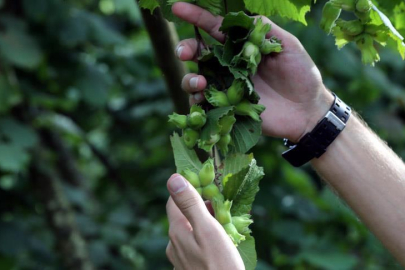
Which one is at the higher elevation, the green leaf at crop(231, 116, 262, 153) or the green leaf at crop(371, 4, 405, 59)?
the green leaf at crop(371, 4, 405, 59)

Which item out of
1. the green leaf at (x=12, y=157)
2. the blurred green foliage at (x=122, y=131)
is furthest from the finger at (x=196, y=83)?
the green leaf at (x=12, y=157)

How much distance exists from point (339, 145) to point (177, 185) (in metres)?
0.65

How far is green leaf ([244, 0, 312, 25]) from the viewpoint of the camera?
1.33m

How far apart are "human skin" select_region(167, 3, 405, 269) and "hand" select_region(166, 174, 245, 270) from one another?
482 mm

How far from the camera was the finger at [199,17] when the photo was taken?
1.35 meters

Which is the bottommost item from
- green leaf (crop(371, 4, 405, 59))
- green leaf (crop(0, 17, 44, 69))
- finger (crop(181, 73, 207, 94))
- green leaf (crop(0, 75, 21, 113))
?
green leaf (crop(0, 75, 21, 113))

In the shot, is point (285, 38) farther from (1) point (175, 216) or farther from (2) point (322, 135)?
(1) point (175, 216)

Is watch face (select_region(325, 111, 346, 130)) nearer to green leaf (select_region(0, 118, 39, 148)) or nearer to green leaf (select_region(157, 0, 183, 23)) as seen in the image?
green leaf (select_region(157, 0, 183, 23))

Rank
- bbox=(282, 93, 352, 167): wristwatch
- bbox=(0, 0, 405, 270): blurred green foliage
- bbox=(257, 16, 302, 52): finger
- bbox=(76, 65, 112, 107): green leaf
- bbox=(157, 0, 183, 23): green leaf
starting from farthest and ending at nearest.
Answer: bbox=(76, 65, 112, 107): green leaf < bbox=(0, 0, 405, 270): blurred green foliage < bbox=(282, 93, 352, 167): wristwatch < bbox=(257, 16, 302, 52): finger < bbox=(157, 0, 183, 23): green leaf

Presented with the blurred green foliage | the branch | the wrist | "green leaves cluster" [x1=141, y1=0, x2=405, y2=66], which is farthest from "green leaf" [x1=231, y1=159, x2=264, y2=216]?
the blurred green foliage

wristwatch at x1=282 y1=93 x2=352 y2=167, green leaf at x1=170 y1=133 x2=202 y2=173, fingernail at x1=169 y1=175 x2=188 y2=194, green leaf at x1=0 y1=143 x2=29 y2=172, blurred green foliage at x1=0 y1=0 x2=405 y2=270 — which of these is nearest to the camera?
fingernail at x1=169 y1=175 x2=188 y2=194

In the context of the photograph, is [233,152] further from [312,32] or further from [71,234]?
[71,234]

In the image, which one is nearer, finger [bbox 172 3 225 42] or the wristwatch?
finger [bbox 172 3 225 42]

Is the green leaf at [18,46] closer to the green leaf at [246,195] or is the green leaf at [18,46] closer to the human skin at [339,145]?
the human skin at [339,145]
